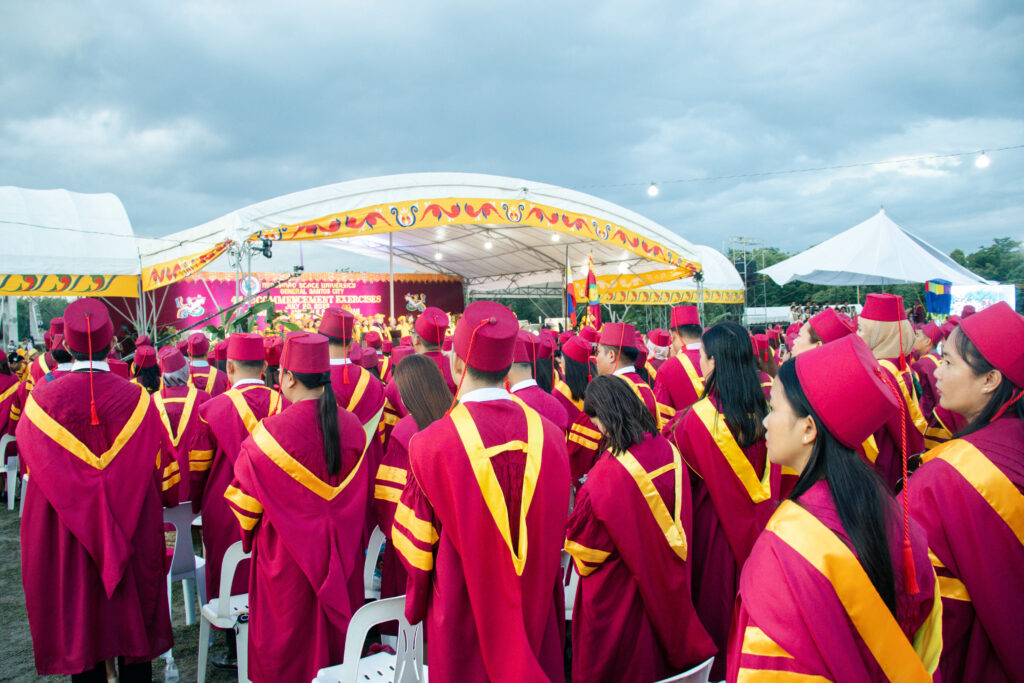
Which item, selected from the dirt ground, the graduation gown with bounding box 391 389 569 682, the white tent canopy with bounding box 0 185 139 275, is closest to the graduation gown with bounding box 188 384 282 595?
the dirt ground

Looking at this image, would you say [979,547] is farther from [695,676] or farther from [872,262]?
[872,262]

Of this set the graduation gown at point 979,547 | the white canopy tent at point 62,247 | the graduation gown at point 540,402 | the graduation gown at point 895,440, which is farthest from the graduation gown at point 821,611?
the white canopy tent at point 62,247

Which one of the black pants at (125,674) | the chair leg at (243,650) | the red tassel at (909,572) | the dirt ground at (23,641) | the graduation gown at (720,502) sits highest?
the red tassel at (909,572)

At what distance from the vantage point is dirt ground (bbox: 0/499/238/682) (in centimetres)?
315

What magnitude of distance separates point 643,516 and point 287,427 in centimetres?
141

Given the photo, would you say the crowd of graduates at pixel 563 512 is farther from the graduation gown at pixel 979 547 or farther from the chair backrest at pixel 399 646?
the chair backrest at pixel 399 646

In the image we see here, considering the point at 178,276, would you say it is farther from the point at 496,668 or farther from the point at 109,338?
the point at 496,668

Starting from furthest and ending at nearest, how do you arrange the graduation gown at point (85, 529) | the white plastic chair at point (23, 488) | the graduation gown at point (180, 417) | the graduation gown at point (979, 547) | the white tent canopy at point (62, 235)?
1. the white tent canopy at point (62, 235)
2. the graduation gown at point (180, 417)
3. the white plastic chair at point (23, 488)
4. the graduation gown at point (85, 529)
5. the graduation gown at point (979, 547)

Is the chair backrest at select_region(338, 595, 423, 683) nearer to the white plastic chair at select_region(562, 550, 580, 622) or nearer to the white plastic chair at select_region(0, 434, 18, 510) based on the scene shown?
the white plastic chair at select_region(562, 550, 580, 622)

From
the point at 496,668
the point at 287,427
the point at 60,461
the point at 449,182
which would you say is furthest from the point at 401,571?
the point at 449,182

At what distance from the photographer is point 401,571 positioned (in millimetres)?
2967

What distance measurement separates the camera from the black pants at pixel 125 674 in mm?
2746

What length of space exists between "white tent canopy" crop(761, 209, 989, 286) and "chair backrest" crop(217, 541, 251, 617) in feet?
27.4

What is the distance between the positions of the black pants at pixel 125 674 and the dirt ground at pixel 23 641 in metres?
0.32
